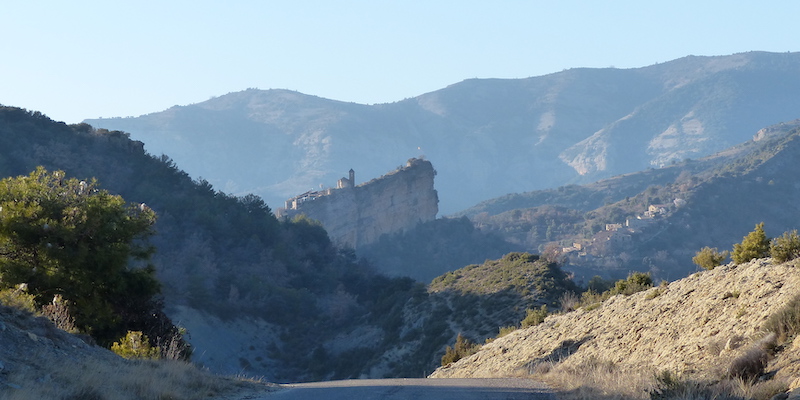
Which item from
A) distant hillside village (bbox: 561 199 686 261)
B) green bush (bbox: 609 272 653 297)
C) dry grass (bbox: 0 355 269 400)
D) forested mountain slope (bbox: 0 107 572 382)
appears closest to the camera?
dry grass (bbox: 0 355 269 400)

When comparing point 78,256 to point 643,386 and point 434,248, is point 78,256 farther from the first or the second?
point 434,248

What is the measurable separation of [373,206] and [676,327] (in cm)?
9633

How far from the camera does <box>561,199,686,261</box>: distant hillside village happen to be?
92938mm

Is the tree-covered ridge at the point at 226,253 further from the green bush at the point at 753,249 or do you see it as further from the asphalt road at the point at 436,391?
the asphalt road at the point at 436,391

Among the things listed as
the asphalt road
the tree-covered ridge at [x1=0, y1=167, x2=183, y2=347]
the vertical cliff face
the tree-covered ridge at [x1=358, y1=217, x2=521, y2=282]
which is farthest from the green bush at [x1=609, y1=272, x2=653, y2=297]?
the tree-covered ridge at [x1=358, y1=217, x2=521, y2=282]

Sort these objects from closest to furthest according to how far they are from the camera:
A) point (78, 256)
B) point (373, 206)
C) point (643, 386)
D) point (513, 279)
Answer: point (643, 386) < point (78, 256) < point (513, 279) < point (373, 206)

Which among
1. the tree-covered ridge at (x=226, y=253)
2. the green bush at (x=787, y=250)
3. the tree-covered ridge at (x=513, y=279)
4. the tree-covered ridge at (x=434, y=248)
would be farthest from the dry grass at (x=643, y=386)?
the tree-covered ridge at (x=434, y=248)

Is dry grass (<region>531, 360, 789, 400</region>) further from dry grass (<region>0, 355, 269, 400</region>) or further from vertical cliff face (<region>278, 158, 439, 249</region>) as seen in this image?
vertical cliff face (<region>278, 158, 439, 249</region>)

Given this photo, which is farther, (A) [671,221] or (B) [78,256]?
(A) [671,221]

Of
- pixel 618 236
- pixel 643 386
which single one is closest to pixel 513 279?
pixel 643 386

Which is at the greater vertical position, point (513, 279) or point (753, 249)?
point (753, 249)

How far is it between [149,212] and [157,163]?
52435 mm

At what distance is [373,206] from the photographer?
10819 cm

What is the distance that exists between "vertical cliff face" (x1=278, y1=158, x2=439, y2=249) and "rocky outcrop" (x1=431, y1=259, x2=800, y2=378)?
79.2 metres
